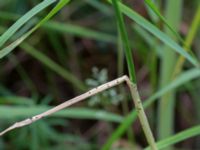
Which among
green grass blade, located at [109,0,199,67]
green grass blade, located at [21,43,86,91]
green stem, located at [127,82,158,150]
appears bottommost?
green stem, located at [127,82,158,150]

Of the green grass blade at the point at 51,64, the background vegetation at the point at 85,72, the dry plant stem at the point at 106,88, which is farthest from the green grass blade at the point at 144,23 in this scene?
the green grass blade at the point at 51,64

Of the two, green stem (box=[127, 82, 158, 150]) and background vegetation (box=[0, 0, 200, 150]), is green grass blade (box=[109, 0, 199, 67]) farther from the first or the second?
background vegetation (box=[0, 0, 200, 150])

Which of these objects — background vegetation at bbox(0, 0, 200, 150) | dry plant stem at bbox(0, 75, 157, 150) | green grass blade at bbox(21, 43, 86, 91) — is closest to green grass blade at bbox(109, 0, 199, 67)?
dry plant stem at bbox(0, 75, 157, 150)

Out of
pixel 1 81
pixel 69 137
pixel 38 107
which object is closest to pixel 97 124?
pixel 69 137

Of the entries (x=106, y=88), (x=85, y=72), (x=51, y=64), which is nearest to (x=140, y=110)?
(x=106, y=88)

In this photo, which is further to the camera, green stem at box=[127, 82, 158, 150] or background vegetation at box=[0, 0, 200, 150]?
background vegetation at box=[0, 0, 200, 150]

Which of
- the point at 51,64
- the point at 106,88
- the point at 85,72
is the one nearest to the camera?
the point at 106,88

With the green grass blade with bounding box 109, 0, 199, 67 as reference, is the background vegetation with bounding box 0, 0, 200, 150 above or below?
above

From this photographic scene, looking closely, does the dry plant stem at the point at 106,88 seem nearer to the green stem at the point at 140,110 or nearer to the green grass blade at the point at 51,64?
the green stem at the point at 140,110

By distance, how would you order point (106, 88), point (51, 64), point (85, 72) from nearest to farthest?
1. point (106, 88)
2. point (51, 64)
3. point (85, 72)

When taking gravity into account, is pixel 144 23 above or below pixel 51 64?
below

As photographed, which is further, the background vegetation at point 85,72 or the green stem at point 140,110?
the background vegetation at point 85,72

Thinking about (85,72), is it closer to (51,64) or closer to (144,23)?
(51,64)
